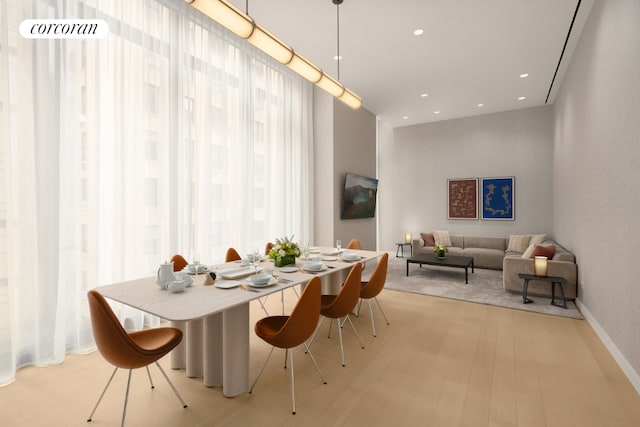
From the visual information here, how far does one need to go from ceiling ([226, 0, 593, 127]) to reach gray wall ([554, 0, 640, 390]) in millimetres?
547

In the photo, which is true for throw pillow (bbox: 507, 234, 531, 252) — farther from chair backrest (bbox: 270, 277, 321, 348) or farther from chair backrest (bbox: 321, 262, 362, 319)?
chair backrest (bbox: 270, 277, 321, 348)

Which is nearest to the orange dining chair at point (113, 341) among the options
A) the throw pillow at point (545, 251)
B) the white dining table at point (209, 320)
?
the white dining table at point (209, 320)

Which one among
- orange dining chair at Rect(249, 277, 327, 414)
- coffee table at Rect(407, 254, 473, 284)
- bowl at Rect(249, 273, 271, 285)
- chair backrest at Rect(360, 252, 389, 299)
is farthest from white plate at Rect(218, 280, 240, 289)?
coffee table at Rect(407, 254, 473, 284)

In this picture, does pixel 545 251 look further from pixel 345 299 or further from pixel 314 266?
pixel 314 266

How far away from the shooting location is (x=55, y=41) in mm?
2596

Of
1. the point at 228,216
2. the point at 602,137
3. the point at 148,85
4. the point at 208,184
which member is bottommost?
the point at 228,216

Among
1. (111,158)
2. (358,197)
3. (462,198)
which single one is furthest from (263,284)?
(462,198)

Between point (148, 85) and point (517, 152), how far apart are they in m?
7.69

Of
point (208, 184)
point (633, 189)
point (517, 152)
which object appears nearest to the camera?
point (633, 189)

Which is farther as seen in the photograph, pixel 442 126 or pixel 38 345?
pixel 442 126

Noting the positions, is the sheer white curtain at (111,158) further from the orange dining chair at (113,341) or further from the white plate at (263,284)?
the white plate at (263,284)

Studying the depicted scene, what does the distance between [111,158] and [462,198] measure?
24.7 feet

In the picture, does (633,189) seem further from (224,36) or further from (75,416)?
(224,36)

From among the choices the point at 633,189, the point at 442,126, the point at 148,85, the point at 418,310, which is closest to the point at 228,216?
the point at 148,85
